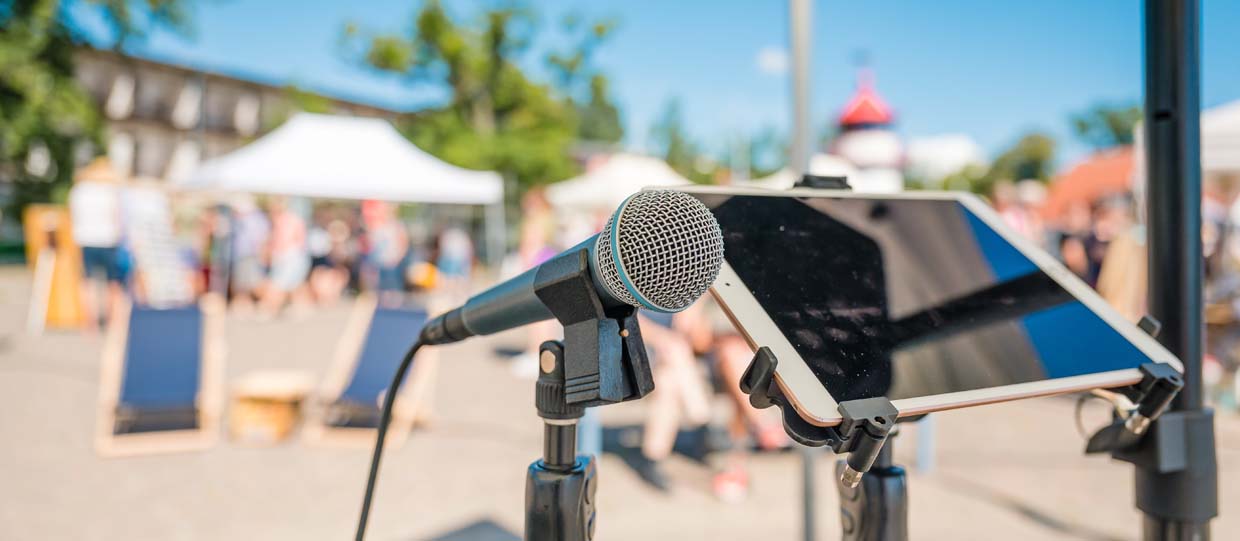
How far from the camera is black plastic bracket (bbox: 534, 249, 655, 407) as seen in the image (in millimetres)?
963

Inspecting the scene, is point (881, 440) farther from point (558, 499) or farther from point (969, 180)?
point (969, 180)

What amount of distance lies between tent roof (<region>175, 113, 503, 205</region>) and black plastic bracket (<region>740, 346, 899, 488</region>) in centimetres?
848

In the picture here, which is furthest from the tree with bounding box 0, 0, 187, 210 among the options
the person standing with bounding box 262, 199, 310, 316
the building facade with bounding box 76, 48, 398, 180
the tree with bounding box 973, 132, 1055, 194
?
the tree with bounding box 973, 132, 1055, 194

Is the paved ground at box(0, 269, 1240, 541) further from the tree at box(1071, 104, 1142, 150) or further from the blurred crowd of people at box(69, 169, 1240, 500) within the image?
the tree at box(1071, 104, 1142, 150)

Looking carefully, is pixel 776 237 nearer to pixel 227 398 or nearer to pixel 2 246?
pixel 227 398

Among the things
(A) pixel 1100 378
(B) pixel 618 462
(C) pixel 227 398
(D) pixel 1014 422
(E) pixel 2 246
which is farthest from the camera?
(E) pixel 2 246

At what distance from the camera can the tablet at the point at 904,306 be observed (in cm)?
96

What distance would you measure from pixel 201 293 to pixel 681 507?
10474 millimetres

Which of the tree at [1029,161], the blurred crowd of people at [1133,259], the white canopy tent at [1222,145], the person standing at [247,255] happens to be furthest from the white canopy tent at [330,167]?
the tree at [1029,161]

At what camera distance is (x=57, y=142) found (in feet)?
66.4

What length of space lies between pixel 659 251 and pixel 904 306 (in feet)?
1.39

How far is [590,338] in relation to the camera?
0.97m

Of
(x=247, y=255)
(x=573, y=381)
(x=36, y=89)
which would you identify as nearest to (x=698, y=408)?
(x=573, y=381)

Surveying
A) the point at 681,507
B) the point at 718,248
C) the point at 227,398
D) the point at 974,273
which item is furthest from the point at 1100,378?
the point at 227,398
